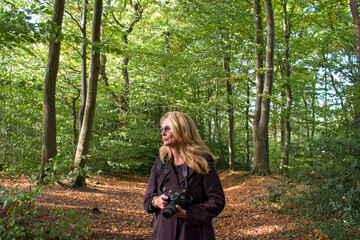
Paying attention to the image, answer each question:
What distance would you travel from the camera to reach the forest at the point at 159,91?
534cm

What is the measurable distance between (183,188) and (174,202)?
0.17 m

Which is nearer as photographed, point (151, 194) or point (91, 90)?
point (151, 194)

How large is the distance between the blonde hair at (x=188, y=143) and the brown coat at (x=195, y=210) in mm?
68

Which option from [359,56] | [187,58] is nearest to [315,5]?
[187,58]

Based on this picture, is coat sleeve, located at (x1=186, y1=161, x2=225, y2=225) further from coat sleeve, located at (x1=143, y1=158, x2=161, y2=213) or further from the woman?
coat sleeve, located at (x1=143, y1=158, x2=161, y2=213)

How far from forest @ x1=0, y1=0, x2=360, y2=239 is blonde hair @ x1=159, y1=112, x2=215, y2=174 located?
172 centimetres

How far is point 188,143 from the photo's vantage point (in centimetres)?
248

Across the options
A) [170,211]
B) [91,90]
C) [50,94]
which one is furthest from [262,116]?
[170,211]

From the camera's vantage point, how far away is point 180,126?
2459 millimetres

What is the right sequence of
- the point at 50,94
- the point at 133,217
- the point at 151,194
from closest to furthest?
1. the point at 151,194
2. the point at 133,217
3. the point at 50,94

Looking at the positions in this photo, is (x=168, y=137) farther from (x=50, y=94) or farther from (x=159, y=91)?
(x=159, y=91)

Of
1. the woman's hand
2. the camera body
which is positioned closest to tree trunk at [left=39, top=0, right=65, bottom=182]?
the woman's hand

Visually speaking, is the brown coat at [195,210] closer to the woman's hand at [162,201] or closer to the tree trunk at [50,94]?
the woman's hand at [162,201]

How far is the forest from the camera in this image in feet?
17.5
